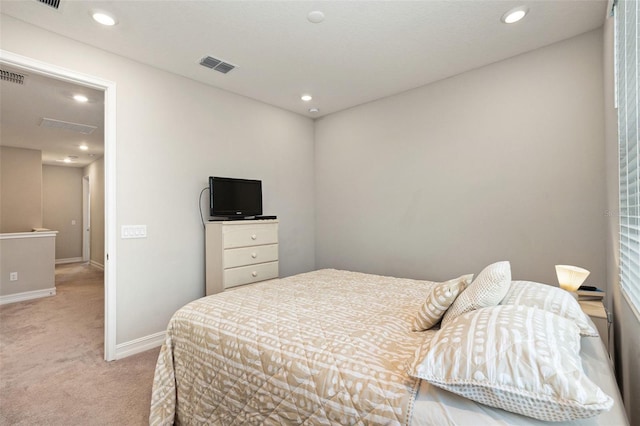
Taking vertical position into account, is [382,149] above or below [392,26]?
below

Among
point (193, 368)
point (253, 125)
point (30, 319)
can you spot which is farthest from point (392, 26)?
point (30, 319)

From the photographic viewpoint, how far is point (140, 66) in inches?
119

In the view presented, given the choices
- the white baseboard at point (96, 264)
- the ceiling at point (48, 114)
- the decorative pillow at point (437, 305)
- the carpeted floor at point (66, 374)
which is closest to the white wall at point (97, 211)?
the white baseboard at point (96, 264)

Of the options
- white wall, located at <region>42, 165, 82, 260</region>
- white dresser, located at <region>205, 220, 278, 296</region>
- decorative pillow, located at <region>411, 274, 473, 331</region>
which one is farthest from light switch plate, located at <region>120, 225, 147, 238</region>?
white wall, located at <region>42, 165, 82, 260</region>

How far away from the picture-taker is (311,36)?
8.50 ft

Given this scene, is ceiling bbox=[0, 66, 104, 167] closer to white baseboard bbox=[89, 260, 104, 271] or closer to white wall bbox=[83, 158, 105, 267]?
white wall bbox=[83, 158, 105, 267]

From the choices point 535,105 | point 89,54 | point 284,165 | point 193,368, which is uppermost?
point 89,54

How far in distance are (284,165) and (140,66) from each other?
6.53ft

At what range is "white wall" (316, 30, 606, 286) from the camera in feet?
8.64

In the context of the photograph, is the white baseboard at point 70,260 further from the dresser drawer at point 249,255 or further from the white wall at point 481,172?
the white wall at point 481,172

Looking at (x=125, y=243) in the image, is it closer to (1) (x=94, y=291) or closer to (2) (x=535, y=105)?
(1) (x=94, y=291)

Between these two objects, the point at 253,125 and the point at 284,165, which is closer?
the point at 253,125

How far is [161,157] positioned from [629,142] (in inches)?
137

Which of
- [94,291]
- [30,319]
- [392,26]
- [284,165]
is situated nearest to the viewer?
[392,26]
